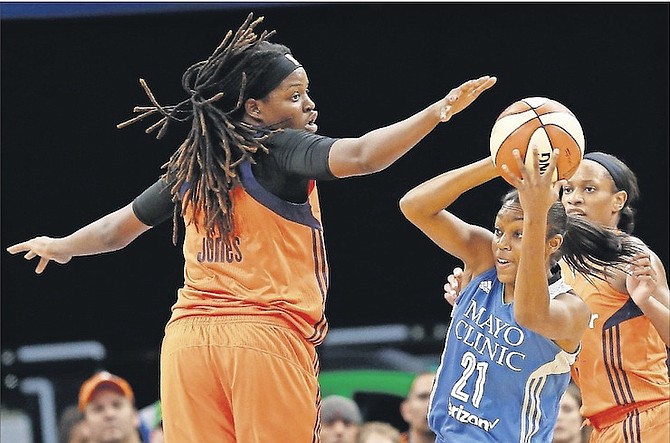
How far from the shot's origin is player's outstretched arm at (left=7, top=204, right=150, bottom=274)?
16.9ft

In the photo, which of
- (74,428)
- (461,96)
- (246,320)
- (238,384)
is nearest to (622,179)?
(461,96)

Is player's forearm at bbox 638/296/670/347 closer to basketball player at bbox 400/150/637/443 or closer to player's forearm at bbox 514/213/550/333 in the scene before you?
basketball player at bbox 400/150/637/443

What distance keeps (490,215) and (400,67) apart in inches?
55.8

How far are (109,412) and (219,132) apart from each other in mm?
3916

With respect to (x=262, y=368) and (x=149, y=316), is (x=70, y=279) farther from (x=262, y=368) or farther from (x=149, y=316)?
(x=262, y=368)

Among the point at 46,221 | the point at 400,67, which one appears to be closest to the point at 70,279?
the point at 46,221

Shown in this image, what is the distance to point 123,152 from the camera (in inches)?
395

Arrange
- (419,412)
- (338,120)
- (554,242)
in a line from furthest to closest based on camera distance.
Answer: (338,120) < (419,412) < (554,242)

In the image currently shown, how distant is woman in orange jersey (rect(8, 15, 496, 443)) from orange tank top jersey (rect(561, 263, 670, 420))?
61.8 inches

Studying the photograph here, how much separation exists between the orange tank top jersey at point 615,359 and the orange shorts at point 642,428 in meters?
0.04

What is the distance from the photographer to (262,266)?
4.45m

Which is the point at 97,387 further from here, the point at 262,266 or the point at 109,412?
the point at 262,266

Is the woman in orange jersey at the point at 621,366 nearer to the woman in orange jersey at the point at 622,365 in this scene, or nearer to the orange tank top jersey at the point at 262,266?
the woman in orange jersey at the point at 622,365

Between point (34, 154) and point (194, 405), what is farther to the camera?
point (34, 154)
